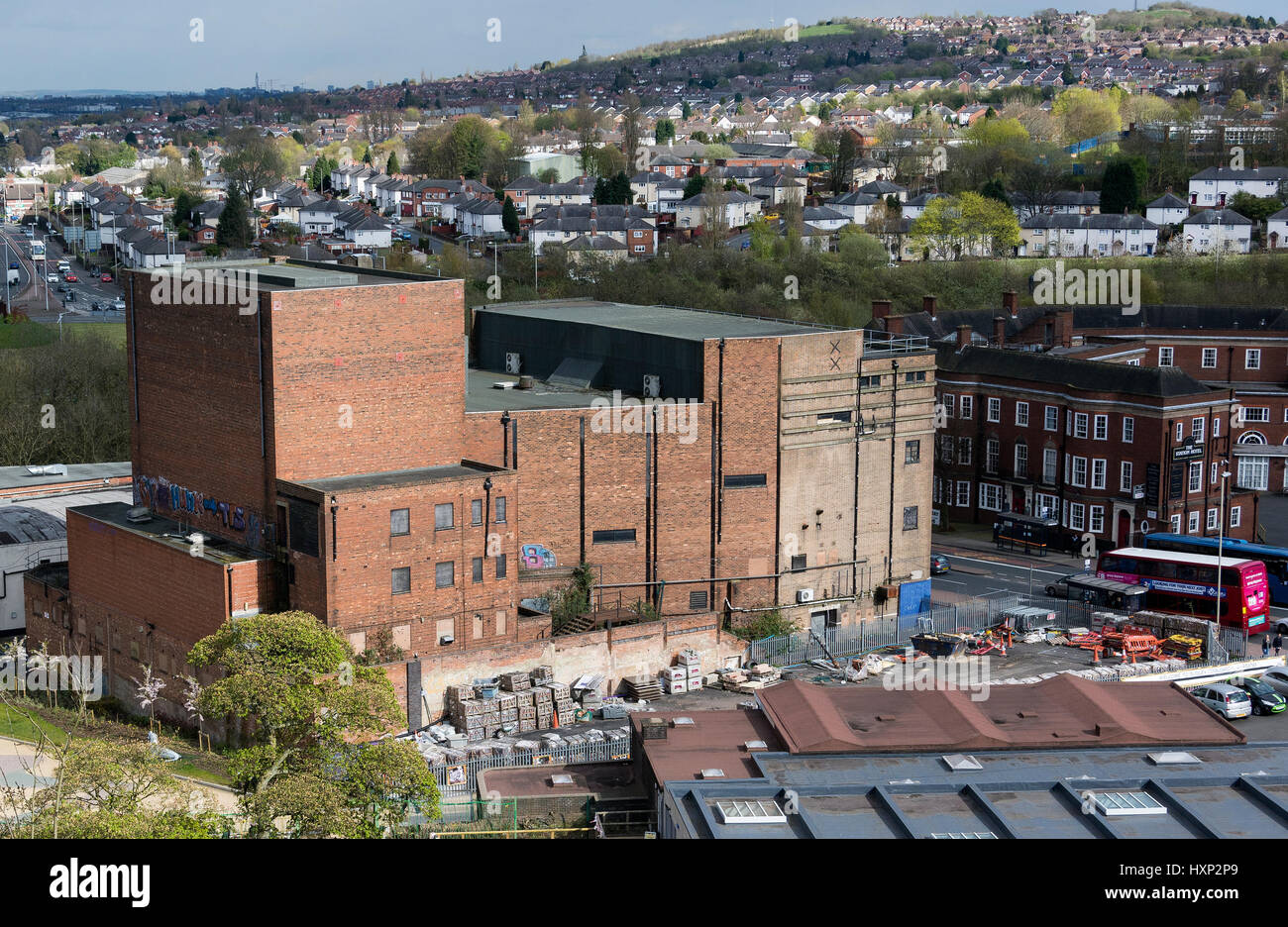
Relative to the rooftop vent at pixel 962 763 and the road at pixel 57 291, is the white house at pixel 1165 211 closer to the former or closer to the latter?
the road at pixel 57 291

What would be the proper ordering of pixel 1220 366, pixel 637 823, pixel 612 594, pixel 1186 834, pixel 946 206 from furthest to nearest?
1. pixel 946 206
2. pixel 1220 366
3. pixel 612 594
4. pixel 637 823
5. pixel 1186 834

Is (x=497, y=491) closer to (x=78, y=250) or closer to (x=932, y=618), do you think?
(x=932, y=618)

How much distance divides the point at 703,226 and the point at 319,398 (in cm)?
9852

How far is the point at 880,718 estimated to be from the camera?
117 ft

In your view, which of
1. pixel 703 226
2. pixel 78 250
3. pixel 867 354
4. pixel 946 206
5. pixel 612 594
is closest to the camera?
pixel 612 594

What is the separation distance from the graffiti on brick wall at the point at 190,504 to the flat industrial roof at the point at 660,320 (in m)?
15.7

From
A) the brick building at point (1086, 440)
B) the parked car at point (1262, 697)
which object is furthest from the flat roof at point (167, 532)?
the brick building at point (1086, 440)

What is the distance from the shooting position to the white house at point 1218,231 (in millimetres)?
127812

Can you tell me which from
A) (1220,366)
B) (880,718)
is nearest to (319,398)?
(880,718)

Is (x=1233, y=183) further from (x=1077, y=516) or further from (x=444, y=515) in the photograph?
(x=444, y=515)

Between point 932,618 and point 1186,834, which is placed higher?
point 1186,834

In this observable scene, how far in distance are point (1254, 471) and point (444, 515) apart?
4900cm

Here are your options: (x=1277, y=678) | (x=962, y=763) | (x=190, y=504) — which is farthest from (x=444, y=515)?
Answer: (x=1277, y=678)

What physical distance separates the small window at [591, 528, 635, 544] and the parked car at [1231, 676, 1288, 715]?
62.3 feet
